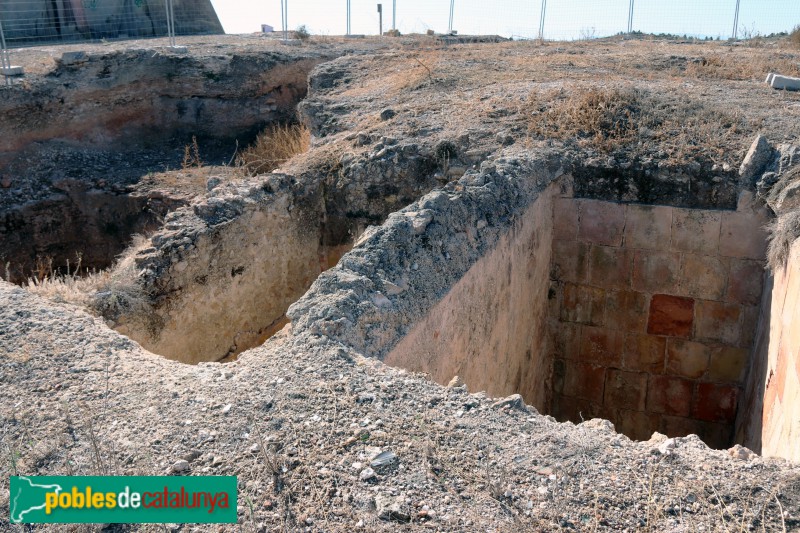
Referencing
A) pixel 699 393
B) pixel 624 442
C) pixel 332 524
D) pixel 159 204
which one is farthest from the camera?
pixel 159 204

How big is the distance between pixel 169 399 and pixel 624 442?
2.01 meters

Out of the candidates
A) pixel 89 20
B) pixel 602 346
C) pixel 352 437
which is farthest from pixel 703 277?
pixel 89 20

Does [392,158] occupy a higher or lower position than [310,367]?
higher

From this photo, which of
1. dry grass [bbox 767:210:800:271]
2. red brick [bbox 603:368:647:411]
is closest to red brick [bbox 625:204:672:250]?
dry grass [bbox 767:210:800:271]

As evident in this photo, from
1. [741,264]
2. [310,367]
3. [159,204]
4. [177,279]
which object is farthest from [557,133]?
[159,204]

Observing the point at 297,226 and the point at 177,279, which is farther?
the point at 297,226

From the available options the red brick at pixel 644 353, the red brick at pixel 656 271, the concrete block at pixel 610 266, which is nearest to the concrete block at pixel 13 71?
the concrete block at pixel 610 266

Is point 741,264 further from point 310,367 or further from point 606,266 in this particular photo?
point 310,367

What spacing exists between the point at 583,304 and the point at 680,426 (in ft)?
4.74

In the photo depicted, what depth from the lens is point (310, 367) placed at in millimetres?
3182

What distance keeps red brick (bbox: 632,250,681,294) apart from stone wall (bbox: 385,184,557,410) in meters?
0.80

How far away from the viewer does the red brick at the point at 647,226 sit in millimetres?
5910

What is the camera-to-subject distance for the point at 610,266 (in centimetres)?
620

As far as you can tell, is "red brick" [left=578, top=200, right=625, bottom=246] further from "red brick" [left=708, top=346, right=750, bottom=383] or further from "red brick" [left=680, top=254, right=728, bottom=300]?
"red brick" [left=708, top=346, right=750, bottom=383]
